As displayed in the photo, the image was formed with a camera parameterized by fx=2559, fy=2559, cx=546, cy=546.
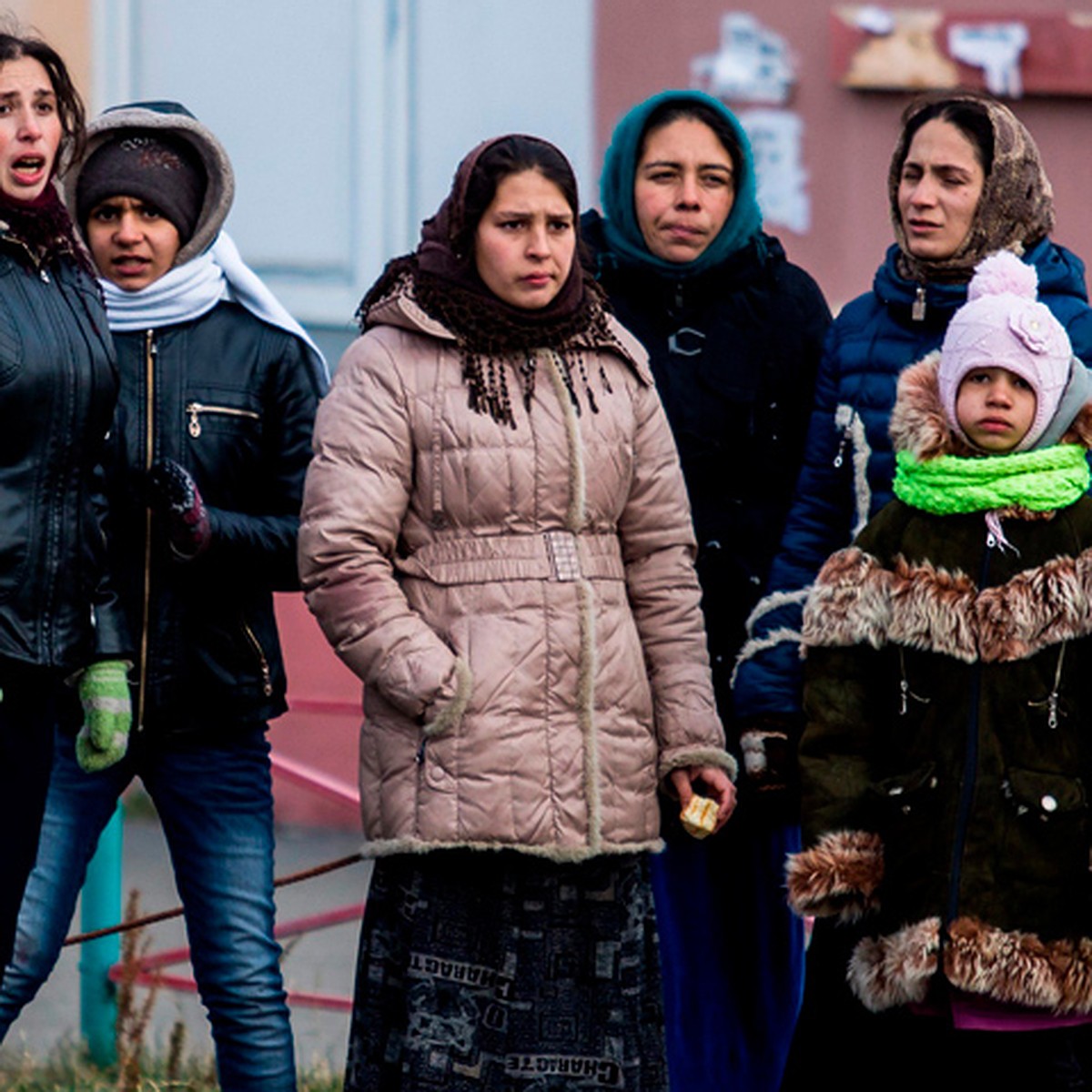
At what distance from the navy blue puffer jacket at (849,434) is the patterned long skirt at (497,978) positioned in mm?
518

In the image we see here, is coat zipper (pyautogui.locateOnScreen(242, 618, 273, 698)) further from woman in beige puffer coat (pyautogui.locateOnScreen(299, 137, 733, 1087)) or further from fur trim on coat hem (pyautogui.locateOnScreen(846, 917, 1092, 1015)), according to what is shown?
fur trim on coat hem (pyautogui.locateOnScreen(846, 917, 1092, 1015))

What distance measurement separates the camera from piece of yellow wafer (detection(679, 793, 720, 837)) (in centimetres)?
409

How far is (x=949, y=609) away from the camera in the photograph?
12.8ft

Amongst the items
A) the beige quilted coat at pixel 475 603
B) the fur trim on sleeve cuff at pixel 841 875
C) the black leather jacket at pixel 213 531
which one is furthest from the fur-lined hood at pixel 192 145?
the fur trim on sleeve cuff at pixel 841 875

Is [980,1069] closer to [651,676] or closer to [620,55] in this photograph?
[651,676]

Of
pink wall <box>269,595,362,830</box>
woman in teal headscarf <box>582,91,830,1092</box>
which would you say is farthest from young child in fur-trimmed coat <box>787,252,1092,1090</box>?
pink wall <box>269,595,362,830</box>

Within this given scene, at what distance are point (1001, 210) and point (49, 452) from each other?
1.63 meters

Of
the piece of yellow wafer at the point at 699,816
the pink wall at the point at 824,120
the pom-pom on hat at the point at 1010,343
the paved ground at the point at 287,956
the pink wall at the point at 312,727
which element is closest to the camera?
the pom-pom on hat at the point at 1010,343

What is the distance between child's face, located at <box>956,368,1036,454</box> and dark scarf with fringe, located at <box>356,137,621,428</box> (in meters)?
0.59

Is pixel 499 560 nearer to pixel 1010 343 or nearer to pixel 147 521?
pixel 147 521

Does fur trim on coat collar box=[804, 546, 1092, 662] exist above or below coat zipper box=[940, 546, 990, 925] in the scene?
above

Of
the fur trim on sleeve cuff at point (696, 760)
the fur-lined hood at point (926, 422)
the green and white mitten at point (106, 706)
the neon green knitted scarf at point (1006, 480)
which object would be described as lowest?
the fur trim on sleeve cuff at point (696, 760)

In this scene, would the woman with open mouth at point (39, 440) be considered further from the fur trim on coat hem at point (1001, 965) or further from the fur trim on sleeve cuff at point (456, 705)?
the fur trim on coat hem at point (1001, 965)

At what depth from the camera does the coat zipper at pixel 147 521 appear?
14.0 feet
